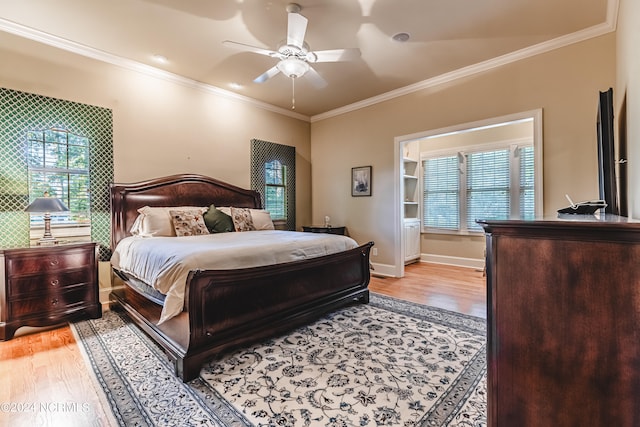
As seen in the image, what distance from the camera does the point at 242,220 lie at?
423 cm

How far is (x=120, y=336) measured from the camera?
2.74 meters

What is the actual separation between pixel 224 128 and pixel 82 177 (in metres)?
2.03

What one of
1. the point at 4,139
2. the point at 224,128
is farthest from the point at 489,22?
the point at 4,139

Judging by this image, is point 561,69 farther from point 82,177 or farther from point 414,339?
point 82,177

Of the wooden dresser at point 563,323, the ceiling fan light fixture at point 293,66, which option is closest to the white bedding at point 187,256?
the ceiling fan light fixture at point 293,66

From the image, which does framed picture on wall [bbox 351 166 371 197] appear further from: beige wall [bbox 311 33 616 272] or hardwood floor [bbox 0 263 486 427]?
hardwood floor [bbox 0 263 486 427]

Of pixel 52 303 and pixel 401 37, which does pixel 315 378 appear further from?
pixel 401 37

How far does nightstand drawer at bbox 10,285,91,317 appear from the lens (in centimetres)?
272

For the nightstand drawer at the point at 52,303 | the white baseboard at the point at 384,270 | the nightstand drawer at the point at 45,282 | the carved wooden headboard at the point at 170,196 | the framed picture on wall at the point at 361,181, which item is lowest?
the white baseboard at the point at 384,270

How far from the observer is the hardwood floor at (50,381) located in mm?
1663

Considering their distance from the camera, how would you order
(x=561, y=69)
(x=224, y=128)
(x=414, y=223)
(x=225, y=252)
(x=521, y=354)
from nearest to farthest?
(x=521, y=354) → (x=225, y=252) → (x=561, y=69) → (x=224, y=128) → (x=414, y=223)

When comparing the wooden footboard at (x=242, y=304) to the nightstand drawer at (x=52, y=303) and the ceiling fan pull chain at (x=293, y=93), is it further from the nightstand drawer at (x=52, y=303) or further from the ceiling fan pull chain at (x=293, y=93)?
the ceiling fan pull chain at (x=293, y=93)

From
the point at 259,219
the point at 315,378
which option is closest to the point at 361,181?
the point at 259,219

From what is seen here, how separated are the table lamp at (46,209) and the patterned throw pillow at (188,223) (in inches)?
40.9
